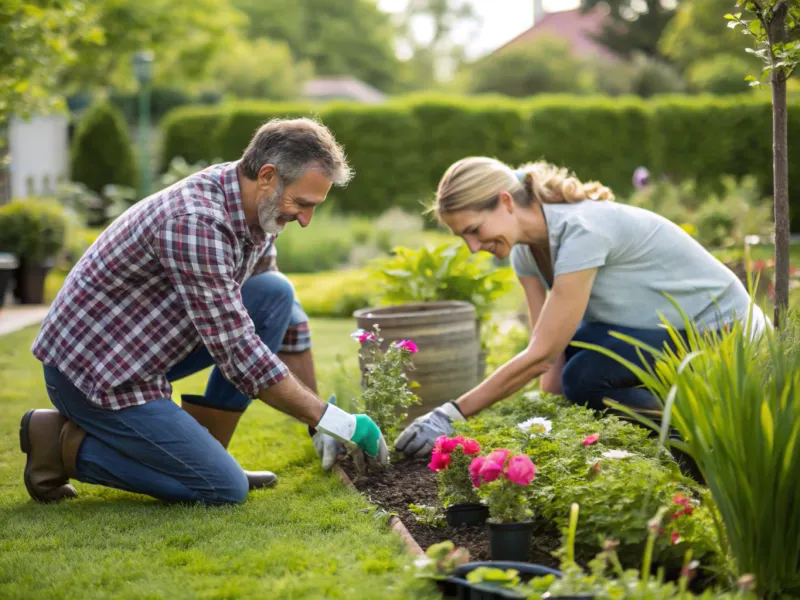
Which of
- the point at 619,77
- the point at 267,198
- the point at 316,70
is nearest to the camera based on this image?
the point at 267,198

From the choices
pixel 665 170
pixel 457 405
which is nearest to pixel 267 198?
pixel 457 405

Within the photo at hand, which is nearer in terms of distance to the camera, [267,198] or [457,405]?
[267,198]

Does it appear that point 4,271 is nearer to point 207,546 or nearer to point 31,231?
point 31,231

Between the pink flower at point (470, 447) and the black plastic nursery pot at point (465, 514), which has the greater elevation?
the pink flower at point (470, 447)

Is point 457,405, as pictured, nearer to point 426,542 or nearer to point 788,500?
point 426,542

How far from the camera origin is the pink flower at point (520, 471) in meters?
2.16

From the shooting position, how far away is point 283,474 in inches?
134

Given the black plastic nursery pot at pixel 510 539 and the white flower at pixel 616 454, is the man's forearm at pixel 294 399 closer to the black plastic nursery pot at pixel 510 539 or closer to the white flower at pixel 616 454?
the black plastic nursery pot at pixel 510 539

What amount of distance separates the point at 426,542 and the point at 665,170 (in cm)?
1466

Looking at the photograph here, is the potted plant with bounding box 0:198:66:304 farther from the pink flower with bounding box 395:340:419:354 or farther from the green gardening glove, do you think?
the green gardening glove

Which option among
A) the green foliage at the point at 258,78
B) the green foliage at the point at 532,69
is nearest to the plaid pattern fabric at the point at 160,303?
the green foliage at the point at 532,69

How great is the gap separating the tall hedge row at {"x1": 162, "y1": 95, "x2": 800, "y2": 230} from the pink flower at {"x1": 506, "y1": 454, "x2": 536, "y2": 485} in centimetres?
1360

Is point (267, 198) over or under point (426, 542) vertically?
over

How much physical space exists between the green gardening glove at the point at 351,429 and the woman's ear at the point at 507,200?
97 centimetres
